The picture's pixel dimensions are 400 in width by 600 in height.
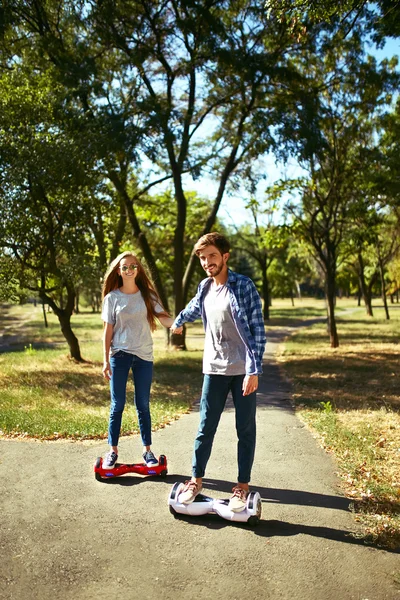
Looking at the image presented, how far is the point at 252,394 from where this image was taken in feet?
13.4

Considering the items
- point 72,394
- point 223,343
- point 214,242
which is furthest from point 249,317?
point 72,394

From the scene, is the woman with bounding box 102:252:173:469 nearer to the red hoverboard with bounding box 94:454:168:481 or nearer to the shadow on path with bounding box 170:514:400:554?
the red hoverboard with bounding box 94:454:168:481

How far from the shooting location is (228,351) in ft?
13.4

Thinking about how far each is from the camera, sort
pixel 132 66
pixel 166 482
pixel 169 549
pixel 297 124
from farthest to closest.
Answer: pixel 132 66 < pixel 297 124 < pixel 166 482 < pixel 169 549

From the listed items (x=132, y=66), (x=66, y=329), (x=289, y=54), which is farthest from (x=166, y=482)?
(x=289, y=54)

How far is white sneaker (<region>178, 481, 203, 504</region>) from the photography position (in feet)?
13.0

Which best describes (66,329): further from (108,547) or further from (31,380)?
(108,547)

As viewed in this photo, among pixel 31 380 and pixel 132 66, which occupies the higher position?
pixel 132 66

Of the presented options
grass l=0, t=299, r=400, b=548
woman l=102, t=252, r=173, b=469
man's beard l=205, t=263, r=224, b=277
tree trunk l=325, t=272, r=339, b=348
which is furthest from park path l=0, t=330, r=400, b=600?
tree trunk l=325, t=272, r=339, b=348

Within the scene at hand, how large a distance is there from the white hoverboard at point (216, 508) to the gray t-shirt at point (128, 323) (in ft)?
4.49

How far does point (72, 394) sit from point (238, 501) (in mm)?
6362

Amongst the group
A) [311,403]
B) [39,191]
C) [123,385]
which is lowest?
[311,403]

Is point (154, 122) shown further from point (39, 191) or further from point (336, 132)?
point (336, 132)

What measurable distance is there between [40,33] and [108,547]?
48.6ft
